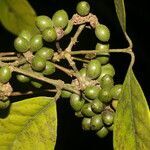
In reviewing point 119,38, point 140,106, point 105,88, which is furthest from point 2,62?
point 119,38

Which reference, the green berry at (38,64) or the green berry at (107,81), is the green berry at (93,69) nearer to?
the green berry at (107,81)

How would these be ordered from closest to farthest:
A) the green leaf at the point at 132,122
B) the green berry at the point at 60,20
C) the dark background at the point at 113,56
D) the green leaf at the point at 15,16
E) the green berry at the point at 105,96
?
the green leaf at the point at 132,122, the green berry at the point at 105,96, the green berry at the point at 60,20, the green leaf at the point at 15,16, the dark background at the point at 113,56

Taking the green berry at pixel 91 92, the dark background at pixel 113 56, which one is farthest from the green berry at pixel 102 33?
the dark background at pixel 113 56

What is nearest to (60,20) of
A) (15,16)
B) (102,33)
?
(102,33)

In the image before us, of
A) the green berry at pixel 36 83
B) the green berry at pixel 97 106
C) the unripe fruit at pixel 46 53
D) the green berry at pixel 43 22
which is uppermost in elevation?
the green berry at pixel 43 22

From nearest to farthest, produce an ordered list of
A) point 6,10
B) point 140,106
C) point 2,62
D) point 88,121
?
point 140,106 < point 2,62 < point 88,121 < point 6,10

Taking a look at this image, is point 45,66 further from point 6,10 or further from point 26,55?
point 6,10

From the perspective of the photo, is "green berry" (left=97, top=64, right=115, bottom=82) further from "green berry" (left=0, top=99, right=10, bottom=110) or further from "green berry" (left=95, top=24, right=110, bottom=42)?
"green berry" (left=0, top=99, right=10, bottom=110)

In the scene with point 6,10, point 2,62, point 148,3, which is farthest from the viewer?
→ point 148,3
